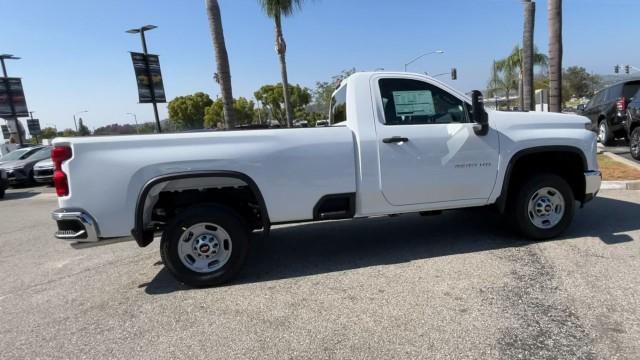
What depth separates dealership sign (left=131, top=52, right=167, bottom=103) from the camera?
17.2m

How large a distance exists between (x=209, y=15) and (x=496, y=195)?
27.7 feet

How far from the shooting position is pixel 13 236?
728cm

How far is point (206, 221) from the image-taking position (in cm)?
400

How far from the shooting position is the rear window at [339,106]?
4750 mm

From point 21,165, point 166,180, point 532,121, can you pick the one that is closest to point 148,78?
point 21,165

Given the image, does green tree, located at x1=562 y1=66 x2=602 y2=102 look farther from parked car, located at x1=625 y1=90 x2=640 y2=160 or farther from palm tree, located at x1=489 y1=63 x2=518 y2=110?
parked car, located at x1=625 y1=90 x2=640 y2=160

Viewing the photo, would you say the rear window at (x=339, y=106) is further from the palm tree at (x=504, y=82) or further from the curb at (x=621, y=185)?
the palm tree at (x=504, y=82)

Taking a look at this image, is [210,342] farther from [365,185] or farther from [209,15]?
[209,15]

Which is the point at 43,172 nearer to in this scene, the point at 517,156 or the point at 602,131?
the point at 517,156

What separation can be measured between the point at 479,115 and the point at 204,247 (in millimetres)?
3100

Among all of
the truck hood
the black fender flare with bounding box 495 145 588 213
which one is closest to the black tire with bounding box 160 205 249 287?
the black fender flare with bounding box 495 145 588 213

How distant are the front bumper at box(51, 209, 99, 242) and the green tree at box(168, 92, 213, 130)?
213 feet

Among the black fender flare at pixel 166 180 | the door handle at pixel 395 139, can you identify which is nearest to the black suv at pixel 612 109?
the door handle at pixel 395 139

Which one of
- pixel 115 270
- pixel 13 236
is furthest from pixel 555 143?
pixel 13 236
